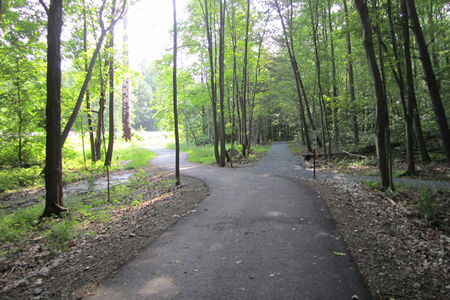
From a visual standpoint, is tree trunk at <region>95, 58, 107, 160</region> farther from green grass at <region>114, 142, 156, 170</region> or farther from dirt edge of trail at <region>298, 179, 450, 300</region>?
dirt edge of trail at <region>298, 179, 450, 300</region>

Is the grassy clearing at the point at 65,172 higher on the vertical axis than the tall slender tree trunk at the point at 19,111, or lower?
lower

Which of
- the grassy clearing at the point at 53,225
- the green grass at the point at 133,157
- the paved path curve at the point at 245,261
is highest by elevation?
the green grass at the point at 133,157

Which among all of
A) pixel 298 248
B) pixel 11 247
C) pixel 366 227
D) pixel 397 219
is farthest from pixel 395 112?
pixel 11 247

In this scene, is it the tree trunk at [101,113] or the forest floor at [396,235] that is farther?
the tree trunk at [101,113]

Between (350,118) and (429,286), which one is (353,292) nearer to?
(429,286)

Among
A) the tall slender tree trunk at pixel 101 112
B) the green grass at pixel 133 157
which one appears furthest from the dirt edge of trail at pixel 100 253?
the green grass at pixel 133 157

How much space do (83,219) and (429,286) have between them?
745 centimetres

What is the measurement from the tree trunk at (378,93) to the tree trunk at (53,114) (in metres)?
8.45

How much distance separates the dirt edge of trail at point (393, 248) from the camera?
10.1ft

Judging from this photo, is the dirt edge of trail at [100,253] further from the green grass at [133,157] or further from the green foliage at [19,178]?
the green grass at [133,157]

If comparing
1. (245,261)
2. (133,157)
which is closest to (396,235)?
(245,261)

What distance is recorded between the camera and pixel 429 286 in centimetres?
310

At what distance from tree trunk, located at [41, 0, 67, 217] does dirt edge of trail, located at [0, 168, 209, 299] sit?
1430 millimetres

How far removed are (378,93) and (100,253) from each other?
8.39m
